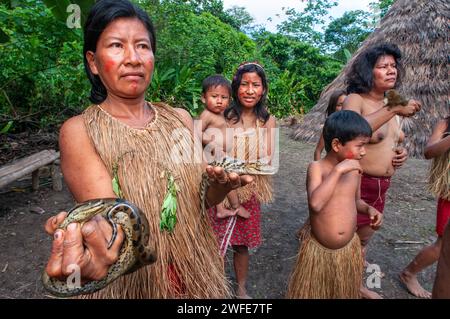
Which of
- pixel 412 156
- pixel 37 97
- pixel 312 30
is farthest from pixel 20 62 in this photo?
pixel 312 30

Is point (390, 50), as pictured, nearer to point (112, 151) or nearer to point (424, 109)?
point (112, 151)

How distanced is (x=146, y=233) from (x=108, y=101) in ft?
2.17

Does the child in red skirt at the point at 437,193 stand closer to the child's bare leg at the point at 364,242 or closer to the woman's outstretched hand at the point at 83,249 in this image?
the child's bare leg at the point at 364,242

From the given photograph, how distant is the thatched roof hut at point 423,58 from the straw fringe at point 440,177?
490 cm

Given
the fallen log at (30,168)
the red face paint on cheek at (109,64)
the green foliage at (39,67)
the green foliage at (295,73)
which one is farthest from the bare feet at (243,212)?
the green foliage at (295,73)

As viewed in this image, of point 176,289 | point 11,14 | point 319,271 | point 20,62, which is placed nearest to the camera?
point 176,289

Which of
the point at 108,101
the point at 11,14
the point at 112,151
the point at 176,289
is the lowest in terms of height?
the point at 176,289

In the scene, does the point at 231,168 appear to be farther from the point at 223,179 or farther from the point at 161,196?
A: the point at 161,196

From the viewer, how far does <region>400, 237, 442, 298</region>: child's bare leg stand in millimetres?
2564

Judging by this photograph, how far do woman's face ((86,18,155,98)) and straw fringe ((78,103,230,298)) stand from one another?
6.6 inches

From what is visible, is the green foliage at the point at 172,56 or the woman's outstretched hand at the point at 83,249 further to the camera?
the green foliage at the point at 172,56

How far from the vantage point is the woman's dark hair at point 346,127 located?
2.08 metres

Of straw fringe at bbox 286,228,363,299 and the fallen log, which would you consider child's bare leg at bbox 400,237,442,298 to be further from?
the fallen log

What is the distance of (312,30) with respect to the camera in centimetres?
2092
